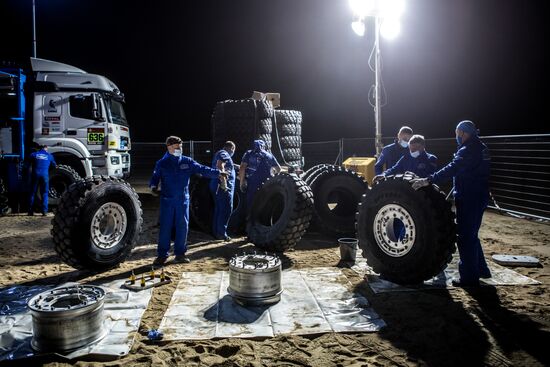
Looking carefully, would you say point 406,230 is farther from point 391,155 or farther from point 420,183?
point 391,155

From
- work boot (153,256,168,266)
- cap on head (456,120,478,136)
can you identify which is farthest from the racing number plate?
cap on head (456,120,478,136)

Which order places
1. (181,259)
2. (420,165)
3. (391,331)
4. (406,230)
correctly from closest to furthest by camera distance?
(391,331)
(406,230)
(181,259)
(420,165)

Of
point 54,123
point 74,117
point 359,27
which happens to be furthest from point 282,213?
point 54,123

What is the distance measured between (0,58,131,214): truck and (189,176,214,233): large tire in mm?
4036

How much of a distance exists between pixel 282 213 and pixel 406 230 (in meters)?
2.35

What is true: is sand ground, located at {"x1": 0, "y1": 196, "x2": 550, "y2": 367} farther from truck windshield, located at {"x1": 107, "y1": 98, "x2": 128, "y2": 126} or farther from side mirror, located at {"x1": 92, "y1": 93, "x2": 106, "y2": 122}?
truck windshield, located at {"x1": 107, "y1": 98, "x2": 128, "y2": 126}

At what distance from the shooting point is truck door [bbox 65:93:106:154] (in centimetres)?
1111

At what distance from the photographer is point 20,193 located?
11.2m

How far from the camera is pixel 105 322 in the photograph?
4.00 meters

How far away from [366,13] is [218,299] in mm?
8958

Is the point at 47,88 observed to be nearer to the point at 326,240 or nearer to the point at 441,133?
the point at 326,240

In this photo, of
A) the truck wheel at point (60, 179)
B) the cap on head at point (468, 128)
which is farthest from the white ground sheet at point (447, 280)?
the truck wheel at point (60, 179)

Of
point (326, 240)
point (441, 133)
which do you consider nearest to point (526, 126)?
point (441, 133)

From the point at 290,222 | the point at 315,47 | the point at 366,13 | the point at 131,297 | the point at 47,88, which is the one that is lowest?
the point at 131,297
